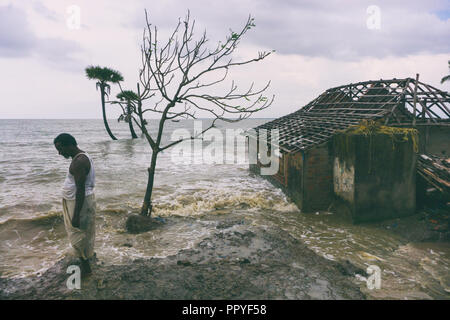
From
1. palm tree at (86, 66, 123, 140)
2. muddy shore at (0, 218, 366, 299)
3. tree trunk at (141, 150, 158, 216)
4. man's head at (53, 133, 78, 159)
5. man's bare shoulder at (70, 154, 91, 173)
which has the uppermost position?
palm tree at (86, 66, 123, 140)

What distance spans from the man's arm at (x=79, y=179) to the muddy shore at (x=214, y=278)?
114cm

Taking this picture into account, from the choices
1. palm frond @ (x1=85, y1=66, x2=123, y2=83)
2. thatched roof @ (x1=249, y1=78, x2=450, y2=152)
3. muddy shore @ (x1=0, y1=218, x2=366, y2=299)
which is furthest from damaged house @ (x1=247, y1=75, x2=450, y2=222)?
palm frond @ (x1=85, y1=66, x2=123, y2=83)

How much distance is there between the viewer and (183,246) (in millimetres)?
6914

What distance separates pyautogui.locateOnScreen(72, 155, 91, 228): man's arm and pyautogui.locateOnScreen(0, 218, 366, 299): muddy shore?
114 cm

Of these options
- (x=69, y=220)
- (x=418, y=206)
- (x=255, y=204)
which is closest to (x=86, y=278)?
(x=69, y=220)

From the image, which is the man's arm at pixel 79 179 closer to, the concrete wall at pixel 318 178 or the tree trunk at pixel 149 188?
the tree trunk at pixel 149 188

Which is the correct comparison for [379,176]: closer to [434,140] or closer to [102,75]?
[434,140]

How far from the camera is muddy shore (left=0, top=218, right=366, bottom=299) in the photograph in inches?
168

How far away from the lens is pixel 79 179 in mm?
4375

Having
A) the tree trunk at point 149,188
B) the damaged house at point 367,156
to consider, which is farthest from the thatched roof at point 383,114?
the tree trunk at point 149,188

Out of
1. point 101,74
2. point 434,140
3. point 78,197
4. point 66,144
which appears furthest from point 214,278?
point 101,74

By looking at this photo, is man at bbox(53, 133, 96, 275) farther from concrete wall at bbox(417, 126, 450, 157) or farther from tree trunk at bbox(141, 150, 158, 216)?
concrete wall at bbox(417, 126, 450, 157)

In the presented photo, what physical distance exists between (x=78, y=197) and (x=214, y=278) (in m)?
2.55
